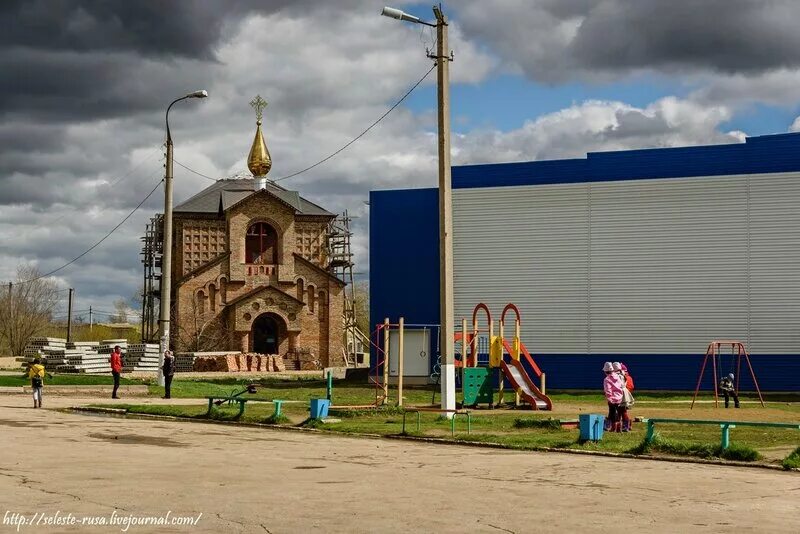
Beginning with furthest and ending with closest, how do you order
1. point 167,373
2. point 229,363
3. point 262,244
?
1. point 262,244
2. point 229,363
3. point 167,373

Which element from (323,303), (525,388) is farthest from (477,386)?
(323,303)

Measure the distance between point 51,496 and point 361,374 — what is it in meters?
43.0

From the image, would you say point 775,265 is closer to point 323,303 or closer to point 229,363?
point 229,363

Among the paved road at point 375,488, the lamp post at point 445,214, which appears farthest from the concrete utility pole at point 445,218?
the paved road at point 375,488

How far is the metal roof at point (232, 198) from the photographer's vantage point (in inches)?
2781

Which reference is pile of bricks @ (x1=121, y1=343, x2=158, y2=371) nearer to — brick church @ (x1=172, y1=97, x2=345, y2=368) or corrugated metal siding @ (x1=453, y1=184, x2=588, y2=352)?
brick church @ (x1=172, y1=97, x2=345, y2=368)

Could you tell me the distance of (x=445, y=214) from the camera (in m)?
24.4

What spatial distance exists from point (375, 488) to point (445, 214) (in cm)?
1253

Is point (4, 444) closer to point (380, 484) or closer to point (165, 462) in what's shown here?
point (165, 462)

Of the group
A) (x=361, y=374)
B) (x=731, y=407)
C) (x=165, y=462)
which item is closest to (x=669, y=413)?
(x=731, y=407)

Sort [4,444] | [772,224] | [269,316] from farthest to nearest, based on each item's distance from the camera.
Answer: [269,316] < [772,224] < [4,444]

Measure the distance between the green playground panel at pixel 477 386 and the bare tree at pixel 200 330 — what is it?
3878cm

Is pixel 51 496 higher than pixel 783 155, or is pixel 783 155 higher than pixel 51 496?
pixel 783 155

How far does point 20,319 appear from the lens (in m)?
102
